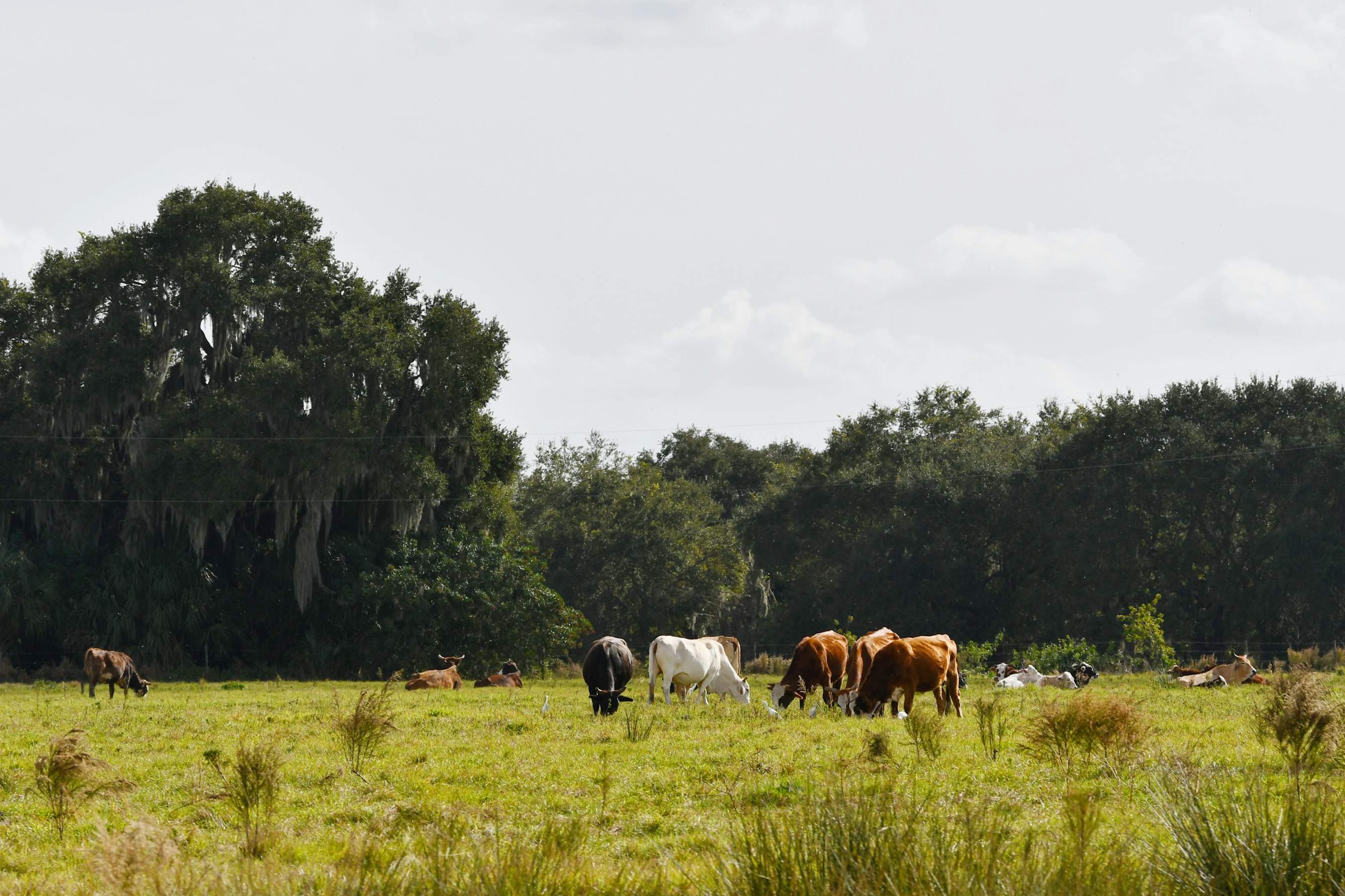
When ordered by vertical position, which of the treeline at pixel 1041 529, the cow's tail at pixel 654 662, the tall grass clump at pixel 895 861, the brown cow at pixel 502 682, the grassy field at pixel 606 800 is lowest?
the brown cow at pixel 502 682

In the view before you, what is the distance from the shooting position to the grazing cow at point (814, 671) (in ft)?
58.0

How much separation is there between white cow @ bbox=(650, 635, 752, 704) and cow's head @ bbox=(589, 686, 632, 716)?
1.03 metres

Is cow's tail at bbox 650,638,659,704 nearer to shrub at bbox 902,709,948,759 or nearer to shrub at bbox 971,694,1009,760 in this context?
shrub at bbox 971,694,1009,760

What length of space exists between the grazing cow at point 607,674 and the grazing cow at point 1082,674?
36.3 feet

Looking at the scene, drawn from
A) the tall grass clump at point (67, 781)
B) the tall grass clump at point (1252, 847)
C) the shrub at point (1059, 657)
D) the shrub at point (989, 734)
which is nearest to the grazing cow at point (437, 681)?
the shrub at point (1059, 657)

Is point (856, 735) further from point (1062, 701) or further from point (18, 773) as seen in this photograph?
point (18, 773)

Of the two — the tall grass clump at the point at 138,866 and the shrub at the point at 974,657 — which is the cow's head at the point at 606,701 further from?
the shrub at the point at 974,657

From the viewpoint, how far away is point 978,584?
45.9m

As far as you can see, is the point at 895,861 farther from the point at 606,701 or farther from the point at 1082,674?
the point at 1082,674

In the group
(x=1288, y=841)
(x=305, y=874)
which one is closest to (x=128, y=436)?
(x=305, y=874)

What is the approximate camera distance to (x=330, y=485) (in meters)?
33.8

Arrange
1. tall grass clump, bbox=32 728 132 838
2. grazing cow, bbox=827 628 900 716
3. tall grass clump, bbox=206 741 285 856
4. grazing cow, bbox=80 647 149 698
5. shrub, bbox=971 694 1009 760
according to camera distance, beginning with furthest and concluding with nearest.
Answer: grazing cow, bbox=80 647 149 698
grazing cow, bbox=827 628 900 716
shrub, bbox=971 694 1009 760
tall grass clump, bbox=32 728 132 838
tall grass clump, bbox=206 741 285 856

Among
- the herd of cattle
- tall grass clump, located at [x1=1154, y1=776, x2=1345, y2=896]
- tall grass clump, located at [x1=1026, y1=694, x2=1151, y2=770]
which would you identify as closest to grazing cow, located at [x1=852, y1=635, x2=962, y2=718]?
the herd of cattle

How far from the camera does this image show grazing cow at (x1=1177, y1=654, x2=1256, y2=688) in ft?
77.9
